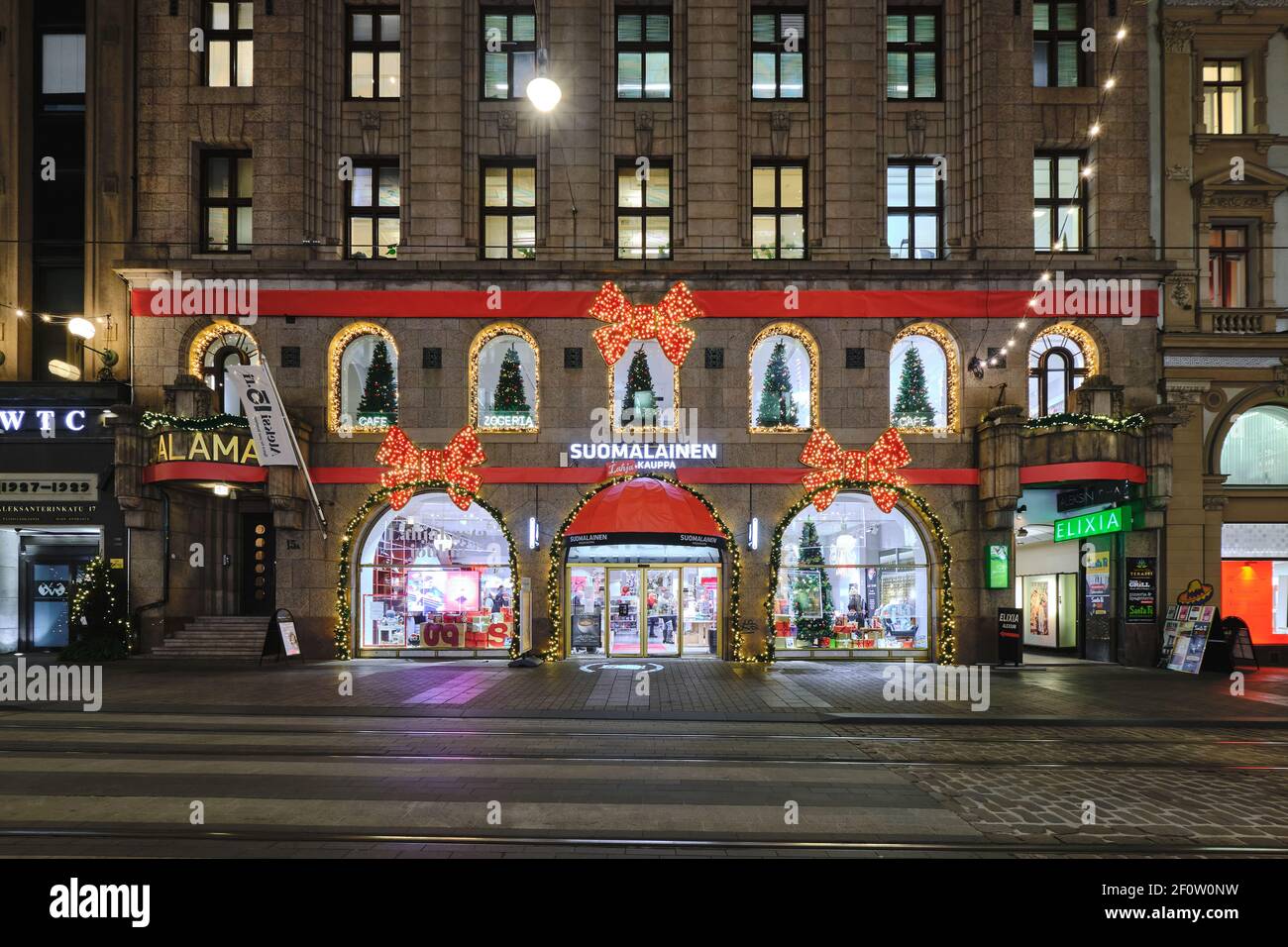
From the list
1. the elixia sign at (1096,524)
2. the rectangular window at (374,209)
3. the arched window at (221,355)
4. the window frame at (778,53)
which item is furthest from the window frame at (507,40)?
the elixia sign at (1096,524)

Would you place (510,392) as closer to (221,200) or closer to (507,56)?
(507,56)

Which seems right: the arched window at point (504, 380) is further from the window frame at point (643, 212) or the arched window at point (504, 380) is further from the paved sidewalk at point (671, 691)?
the paved sidewalk at point (671, 691)

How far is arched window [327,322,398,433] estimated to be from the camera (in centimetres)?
2089

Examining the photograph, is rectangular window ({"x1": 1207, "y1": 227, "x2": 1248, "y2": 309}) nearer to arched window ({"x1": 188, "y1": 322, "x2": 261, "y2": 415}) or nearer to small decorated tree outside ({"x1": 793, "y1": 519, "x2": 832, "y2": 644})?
small decorated tree outside ({"x1": 793, "y1": 519, "x2": 832, "y2": 644})

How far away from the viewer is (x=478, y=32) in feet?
70.3

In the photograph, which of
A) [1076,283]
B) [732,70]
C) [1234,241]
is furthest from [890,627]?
[732,70]

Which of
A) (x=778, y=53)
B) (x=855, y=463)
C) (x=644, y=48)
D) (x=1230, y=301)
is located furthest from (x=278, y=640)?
(x=1230, y=301)

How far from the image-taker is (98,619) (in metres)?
19.6

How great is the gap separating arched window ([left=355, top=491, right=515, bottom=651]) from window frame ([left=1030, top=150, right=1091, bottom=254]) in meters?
17.7

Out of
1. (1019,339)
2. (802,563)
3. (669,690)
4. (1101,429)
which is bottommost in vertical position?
(669,690)

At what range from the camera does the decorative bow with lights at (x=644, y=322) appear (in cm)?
1938

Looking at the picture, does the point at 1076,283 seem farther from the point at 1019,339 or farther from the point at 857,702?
the point at 857,702

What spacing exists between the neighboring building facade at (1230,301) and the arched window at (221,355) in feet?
83.9

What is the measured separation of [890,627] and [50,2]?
1180 inches
